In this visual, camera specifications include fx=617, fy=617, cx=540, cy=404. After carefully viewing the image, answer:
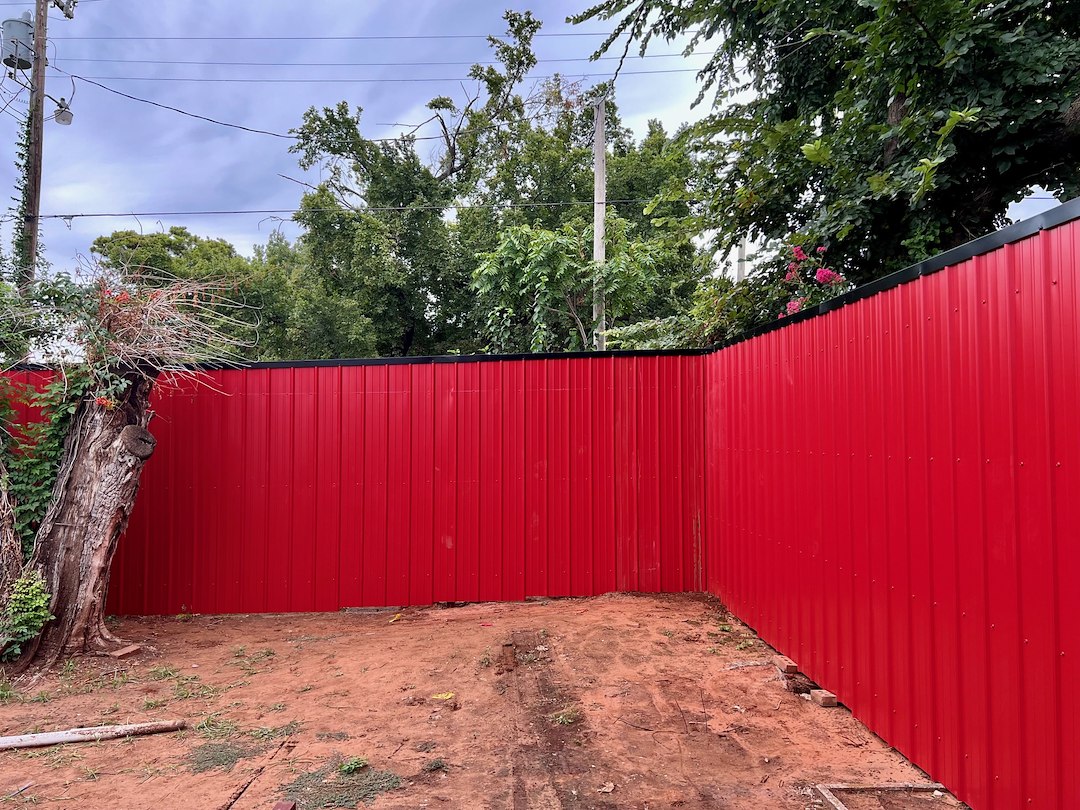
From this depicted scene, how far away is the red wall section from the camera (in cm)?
553

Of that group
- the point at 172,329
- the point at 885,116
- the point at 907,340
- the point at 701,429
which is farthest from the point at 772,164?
the point at 172,329

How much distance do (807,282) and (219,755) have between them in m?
5.36

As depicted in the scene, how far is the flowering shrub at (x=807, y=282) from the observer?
516 cm

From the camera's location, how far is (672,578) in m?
5.56

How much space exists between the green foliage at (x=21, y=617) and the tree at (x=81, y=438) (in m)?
0.05

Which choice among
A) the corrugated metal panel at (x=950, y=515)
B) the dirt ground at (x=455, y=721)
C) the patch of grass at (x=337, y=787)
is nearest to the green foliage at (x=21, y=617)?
the dirt ground at (x=455, y=721)

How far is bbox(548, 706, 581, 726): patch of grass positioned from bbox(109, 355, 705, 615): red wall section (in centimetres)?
222

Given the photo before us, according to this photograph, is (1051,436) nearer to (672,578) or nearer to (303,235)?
(672,578)

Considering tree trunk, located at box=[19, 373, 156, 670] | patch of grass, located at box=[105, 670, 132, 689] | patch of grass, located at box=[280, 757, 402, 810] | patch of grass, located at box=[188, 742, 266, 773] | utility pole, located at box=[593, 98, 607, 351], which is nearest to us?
patch of grass, located at box=[280, 757, 402, 810]

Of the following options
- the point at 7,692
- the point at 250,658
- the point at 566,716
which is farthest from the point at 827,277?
the point at 7,692

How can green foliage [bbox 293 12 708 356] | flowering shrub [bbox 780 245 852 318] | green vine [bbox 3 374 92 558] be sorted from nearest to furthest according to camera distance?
green vine [bbox 3 374 92 558] → flowering shrub [bbox 780 245 852 318] → green foliage [bbox 293 12 708 356]

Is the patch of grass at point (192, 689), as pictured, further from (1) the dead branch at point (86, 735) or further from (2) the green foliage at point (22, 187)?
(2) the green foliage at point (22, 187)

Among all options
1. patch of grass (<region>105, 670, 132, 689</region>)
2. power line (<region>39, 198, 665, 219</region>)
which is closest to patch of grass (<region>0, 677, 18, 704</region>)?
patch of grass (<region>105, 670, 132, 689</region>)

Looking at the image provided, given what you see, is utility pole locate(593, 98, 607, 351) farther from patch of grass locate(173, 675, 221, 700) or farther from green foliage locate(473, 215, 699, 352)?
patch of grass locate(173, 675, 221, 700)
